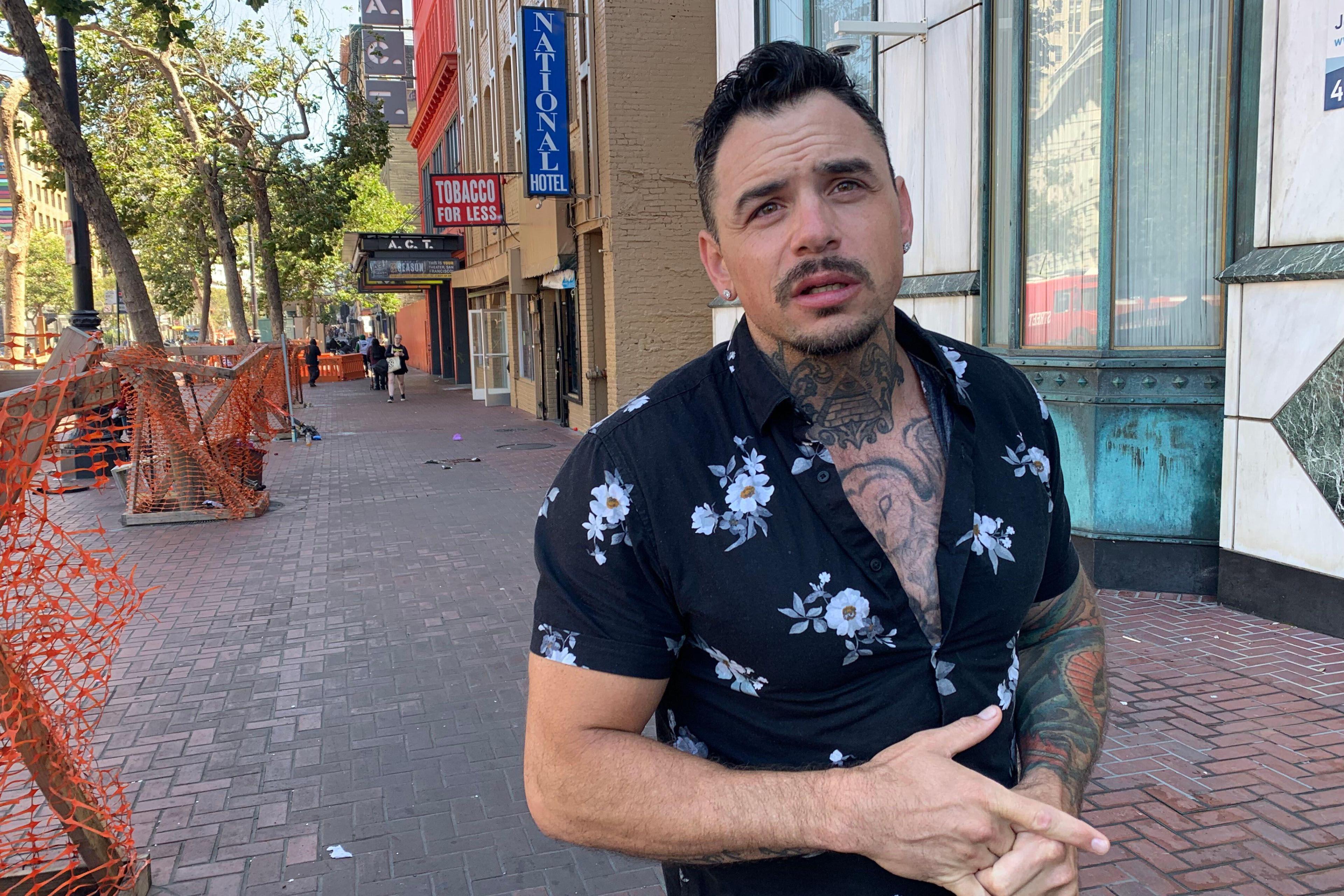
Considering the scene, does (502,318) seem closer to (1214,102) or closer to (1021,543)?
(1214,102)

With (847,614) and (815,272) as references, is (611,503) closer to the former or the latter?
(847,614)

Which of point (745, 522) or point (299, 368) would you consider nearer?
point (745, 522)

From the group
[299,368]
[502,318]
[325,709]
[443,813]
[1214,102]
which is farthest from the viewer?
[299,368]

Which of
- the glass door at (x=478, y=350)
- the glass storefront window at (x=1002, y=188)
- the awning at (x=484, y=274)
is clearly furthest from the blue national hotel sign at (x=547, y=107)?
the glass door at (x=478, y=350)

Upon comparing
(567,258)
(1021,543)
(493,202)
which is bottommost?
(1021,543)

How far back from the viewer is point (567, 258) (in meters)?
16.7

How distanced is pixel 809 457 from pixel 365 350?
40053 mm

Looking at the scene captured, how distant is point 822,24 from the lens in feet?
32.6

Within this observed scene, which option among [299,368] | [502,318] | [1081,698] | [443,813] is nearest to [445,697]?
[443,813]

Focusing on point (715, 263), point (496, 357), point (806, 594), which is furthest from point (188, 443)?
point (496, 357)

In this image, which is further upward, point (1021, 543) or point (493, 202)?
point (493, 202)

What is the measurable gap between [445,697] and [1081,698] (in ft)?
13.9

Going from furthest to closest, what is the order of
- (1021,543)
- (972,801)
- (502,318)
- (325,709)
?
(502,318) → (325,709) → (1021,543) → (972,801)

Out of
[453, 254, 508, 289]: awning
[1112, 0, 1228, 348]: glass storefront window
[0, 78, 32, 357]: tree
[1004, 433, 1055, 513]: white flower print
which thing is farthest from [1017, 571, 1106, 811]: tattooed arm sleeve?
[453, 254, 508, 289]: awning
